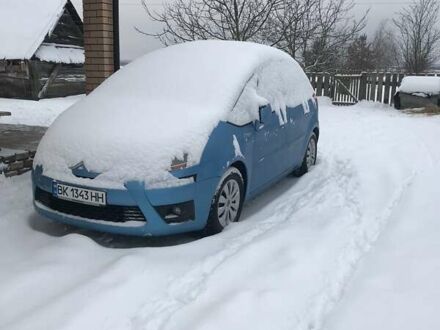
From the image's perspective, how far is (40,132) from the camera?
271 inches

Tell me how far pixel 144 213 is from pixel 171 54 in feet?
6.43

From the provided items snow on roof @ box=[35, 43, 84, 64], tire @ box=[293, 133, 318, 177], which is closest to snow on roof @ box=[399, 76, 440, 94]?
tire @ box=[293, 133, 318, 177]

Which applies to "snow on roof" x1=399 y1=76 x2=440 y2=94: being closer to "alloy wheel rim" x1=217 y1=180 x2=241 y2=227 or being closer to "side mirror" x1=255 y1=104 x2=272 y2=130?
"side mirror" x1=255 y1=104 x2=272 y2=130

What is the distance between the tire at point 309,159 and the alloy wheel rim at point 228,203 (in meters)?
1.84

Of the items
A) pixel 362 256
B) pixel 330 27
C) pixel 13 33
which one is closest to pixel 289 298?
pixel 362 256

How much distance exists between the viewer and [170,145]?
360 cm

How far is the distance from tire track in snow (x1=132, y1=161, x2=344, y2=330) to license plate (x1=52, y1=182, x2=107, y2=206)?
861 mm

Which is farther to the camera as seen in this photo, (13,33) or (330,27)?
(13,33)

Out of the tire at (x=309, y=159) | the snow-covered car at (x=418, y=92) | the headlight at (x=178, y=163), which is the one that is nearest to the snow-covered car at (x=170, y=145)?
the headlight at (x=178, y=163)

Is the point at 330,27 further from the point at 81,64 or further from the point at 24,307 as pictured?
the point at 24,307

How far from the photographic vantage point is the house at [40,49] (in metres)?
19.1

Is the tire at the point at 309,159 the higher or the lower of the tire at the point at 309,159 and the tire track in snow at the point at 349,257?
the higher

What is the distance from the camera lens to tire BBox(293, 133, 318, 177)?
19.1ft

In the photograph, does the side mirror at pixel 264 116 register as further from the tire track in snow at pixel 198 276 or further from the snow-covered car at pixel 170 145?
the tire track in snow at pixel 198 276
